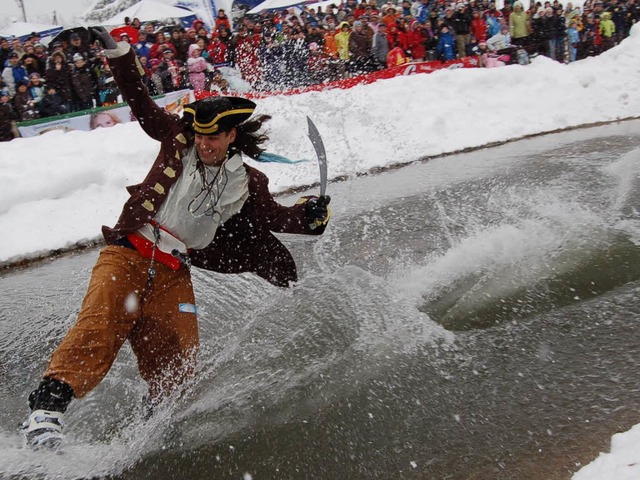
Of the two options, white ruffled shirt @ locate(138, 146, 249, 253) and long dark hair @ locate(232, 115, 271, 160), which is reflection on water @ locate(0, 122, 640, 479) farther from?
long dark hair @ locate(232, 115, 271, 160)

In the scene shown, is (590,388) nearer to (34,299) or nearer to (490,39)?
(34,299)

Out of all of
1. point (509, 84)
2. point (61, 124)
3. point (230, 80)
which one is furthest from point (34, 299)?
point (509, 84)

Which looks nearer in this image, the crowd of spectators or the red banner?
the crowd of spectators

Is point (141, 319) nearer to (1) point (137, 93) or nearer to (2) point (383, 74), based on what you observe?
(1) point (137, 93)

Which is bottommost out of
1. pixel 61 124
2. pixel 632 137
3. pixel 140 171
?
pixel 632 137

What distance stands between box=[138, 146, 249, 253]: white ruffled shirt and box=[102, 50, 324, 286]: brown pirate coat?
0.05 meters

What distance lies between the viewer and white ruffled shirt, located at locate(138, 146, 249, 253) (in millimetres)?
3133

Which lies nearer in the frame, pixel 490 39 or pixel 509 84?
pixel 509 84

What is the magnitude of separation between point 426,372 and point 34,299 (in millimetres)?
3804

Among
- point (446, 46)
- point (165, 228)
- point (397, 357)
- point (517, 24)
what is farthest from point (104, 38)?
point (517, 24)

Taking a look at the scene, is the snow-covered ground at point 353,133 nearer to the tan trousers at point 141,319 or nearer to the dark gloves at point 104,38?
the tan trousers at point 141,319

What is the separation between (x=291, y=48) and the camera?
11812mm

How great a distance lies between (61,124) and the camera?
33.0 ft

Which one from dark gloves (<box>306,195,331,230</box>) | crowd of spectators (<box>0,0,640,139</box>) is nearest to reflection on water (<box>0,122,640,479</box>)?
dark gloves (<box>306,195,331,230</box>)
